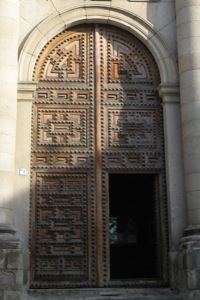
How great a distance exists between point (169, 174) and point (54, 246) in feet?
7.93

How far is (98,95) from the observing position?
9.76 m

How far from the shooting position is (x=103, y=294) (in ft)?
28.0

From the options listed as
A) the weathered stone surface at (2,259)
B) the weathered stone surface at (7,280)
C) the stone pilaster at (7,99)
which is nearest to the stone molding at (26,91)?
the stone pilaster at (7,99)

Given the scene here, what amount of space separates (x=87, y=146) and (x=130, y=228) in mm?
6683

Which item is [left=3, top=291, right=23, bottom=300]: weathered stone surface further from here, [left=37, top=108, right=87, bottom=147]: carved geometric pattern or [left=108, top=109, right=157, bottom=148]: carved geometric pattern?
[left=108, top=109, right=157, bottom=148]: carved geometric pattern

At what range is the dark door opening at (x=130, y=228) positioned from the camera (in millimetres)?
14367

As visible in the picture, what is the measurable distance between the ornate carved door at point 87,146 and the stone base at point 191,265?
675mm

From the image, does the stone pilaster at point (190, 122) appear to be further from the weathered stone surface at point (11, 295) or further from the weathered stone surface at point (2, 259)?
the weathered stone surface at point (2, 259)

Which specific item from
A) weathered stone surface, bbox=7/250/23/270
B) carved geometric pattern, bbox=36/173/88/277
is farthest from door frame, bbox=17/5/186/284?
weathered stone surface, bbox=7/250/23/270

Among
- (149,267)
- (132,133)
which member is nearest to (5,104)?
(132,133)

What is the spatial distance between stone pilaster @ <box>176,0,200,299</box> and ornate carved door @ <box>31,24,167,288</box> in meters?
0.66

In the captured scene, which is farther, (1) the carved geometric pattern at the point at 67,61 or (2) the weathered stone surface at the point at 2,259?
(1) the carved geometric pattern at the point at 67,61

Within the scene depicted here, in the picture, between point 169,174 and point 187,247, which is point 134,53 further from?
point 187,247

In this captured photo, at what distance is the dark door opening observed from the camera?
14367mm
